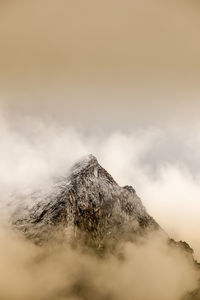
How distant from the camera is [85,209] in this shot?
287 feet

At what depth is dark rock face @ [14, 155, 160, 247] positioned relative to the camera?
83875mm

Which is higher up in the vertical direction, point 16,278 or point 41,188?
point 41,188

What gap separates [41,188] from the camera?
87938 millimetres

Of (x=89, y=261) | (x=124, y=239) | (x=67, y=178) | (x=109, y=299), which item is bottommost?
(x=109, y=299)

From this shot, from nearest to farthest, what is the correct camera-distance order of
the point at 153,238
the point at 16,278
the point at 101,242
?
1. the point at 16,278
2. the point at 101,242
3. the point at 153,238

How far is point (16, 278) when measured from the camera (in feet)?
262

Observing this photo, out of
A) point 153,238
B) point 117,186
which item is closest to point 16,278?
point 117,186

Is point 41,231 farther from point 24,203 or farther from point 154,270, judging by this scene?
point 154,270

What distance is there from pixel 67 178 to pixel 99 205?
908cm

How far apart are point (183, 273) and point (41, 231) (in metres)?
45.2

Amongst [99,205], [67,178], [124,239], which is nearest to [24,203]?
[67,178]

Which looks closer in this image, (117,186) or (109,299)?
(109,299)

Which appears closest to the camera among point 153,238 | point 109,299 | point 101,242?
point 109,299

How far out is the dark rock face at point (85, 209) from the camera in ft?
275
